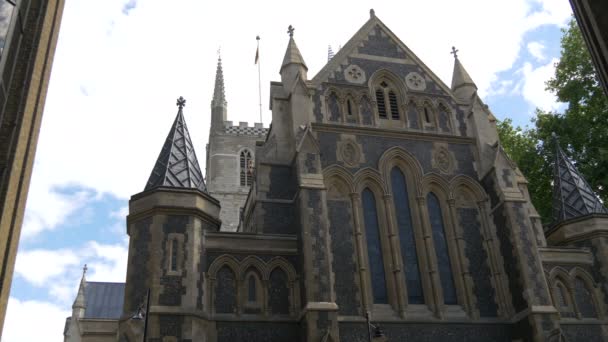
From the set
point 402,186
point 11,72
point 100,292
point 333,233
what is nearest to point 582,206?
point 402,186

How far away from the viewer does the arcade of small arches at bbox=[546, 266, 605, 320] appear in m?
19.2

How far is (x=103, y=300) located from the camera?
154 feet

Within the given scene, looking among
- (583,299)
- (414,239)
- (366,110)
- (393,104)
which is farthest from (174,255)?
(583,299)

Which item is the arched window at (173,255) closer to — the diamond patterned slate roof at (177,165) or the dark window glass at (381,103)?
the diamond patterned slate roof at (177,165)

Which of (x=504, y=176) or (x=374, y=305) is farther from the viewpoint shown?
(x=504, y=176)

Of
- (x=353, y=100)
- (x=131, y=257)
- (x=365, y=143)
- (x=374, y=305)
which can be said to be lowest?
(x=374, y=305)

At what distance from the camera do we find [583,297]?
19656 millimetres

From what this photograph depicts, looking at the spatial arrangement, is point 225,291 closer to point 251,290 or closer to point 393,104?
point 251,290

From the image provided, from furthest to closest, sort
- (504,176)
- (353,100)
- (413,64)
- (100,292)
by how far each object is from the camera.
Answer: (100,292) < (413,64) < (353,100) < (504,176)

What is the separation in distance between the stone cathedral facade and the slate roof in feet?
90.9

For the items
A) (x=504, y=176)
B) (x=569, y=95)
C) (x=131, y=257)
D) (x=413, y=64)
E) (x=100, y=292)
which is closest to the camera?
(x=131, y=257)

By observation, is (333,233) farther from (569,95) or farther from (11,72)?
(569,95)

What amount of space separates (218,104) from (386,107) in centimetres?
3674

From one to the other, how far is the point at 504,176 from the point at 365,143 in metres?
4.76
